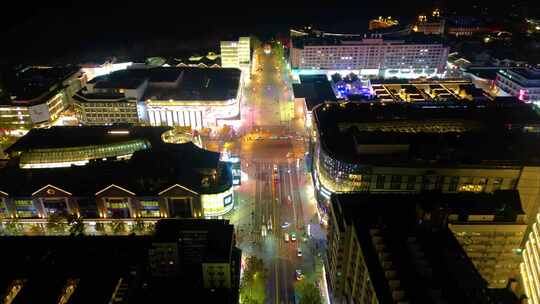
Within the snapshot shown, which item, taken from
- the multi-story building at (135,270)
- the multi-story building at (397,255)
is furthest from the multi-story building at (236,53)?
the multi-story building at (397,255)

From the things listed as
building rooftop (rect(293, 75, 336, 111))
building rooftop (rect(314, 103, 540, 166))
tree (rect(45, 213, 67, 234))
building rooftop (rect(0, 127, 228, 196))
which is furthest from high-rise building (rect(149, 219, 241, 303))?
building rooftop (rect(293, 75, 336, 111))

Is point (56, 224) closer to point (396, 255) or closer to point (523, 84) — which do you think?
point (396, 255)

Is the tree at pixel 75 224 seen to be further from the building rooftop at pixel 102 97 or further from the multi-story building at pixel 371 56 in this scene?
the multi-story building at pixel 371 56

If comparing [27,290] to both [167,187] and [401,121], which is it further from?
[401,121]

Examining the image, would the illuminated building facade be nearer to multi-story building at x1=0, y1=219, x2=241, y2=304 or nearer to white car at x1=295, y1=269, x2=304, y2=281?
white car at x1=295, y1=269, x2=304, y2=281

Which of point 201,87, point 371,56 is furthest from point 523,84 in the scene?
point 201,87

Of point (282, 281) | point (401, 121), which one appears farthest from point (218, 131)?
point (282, 281)
